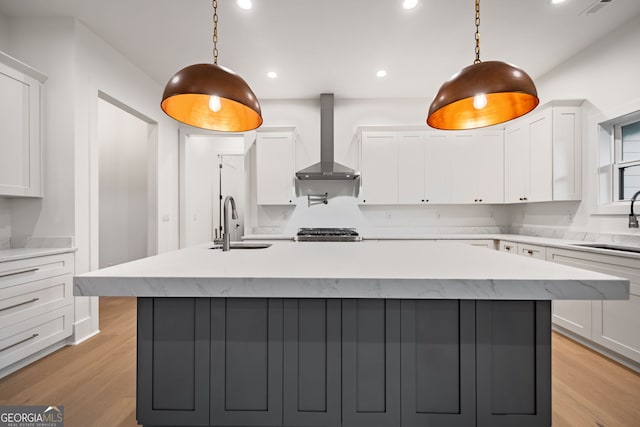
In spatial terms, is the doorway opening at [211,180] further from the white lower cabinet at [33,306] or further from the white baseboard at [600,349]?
the white baseboard at [600,349]

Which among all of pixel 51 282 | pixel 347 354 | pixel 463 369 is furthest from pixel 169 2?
pixel 463 369

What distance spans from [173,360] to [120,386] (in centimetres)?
101

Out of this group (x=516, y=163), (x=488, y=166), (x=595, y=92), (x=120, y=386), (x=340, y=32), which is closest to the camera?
(x=120, y=386)

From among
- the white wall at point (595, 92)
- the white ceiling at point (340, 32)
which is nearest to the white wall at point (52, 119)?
the white ceiling at point (340, 32)

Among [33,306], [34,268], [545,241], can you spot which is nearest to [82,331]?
[33,306]

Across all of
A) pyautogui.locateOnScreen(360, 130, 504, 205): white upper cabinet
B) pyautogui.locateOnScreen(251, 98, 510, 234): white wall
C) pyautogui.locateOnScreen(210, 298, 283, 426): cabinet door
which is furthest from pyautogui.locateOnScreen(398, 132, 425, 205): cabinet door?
pyautogui.locateOnScreen(210, 298, 283, 426): cabinet door

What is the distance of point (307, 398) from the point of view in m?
1.30

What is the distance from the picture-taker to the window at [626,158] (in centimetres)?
266

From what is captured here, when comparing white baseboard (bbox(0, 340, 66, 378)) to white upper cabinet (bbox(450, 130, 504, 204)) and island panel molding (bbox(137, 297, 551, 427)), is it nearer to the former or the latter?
island panel molding (bbox(137, 297, 551, 427))

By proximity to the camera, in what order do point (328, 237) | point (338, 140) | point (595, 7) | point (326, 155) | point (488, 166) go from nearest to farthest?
point (595, 7) → point (328, 237) → point (488, 166) → point (326, 155) → point (338, 140)

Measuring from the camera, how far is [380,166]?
13.0 feet

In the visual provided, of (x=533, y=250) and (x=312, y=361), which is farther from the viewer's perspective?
(x=533, y=250)

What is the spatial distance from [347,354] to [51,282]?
2.54m

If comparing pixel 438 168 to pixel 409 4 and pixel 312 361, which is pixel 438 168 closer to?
pixel 409 4
